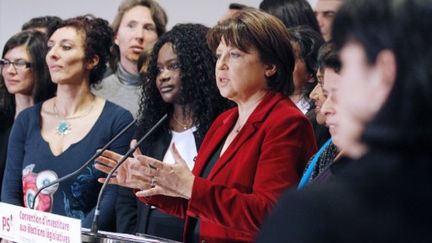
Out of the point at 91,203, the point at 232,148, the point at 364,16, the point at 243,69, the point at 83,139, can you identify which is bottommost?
the point at 91,203

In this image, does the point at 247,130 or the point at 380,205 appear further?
the point at 247,130

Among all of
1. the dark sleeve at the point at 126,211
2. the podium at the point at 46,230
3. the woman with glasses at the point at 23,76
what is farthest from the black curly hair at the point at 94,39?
Result: the podium at the point at 46,230

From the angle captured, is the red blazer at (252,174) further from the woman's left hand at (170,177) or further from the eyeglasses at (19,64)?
the eyeglasses at (19,64)

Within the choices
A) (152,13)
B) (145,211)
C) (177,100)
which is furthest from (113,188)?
(152,13)

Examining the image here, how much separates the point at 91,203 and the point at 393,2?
227 centimetres

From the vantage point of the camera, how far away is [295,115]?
Answer: 2.34 m

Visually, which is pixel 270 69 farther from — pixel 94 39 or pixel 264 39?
pixel 94 39

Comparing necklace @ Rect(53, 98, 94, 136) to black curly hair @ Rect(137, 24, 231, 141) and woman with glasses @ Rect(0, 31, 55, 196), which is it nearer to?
black curly hair @ Rect(137, 24, 231, 141)

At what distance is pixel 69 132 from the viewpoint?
321cm

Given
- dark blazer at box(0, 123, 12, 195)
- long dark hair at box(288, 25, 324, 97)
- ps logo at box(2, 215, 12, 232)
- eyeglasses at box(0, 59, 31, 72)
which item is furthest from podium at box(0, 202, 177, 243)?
eyeglasses at box(0, 59, 31, 72)

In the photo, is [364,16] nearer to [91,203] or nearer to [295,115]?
[295,115]

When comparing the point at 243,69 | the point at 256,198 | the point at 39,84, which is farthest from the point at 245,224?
the point at 39,84

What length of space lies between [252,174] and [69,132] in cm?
110

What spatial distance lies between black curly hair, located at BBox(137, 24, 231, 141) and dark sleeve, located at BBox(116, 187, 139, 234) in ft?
0.71
